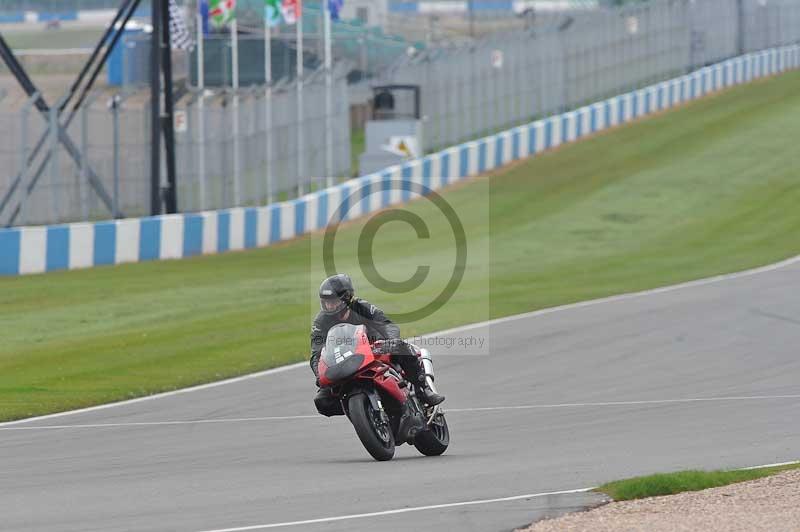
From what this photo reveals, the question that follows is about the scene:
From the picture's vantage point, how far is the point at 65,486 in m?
10.2

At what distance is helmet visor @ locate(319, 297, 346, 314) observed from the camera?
11.2m

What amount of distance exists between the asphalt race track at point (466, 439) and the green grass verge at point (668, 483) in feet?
0.87

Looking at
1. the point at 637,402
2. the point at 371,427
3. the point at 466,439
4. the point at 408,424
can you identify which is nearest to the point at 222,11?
the point at 637,402

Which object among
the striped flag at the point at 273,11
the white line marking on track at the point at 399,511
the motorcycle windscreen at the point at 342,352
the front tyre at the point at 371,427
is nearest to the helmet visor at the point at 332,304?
the motorcycle windscreen at the point at 342,352

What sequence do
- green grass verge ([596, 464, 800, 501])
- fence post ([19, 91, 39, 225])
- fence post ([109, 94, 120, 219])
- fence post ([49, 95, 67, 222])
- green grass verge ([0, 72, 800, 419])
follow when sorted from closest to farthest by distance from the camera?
green grass verge ([596, 464, 800, 501]), green grass verge ([0, 72, 800, 419]), fence post ([19, 91, 39, 225]), fence post ([49, 95, 67, 222]), fence post ([109, 94, 120, 219])

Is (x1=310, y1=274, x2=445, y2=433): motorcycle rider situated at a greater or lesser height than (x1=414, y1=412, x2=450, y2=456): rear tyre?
greater

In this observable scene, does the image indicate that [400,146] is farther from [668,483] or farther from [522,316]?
[668,483]

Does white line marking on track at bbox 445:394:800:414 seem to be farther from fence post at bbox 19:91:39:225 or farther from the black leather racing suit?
fence post at bbox 19:91:39:225

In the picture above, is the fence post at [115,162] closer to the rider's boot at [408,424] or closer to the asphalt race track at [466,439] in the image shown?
the asphalt race track at [466,439]

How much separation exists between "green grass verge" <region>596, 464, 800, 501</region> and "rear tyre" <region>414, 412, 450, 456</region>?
7.26 feet

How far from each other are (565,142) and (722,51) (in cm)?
1444

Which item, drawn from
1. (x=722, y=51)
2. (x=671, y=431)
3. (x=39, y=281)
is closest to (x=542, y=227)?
(x=39, y=281)

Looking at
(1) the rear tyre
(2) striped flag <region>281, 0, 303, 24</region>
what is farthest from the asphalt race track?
(2) striped flag <region>281, 0, 303, 24</region>

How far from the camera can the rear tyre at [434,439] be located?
11.5 metres
